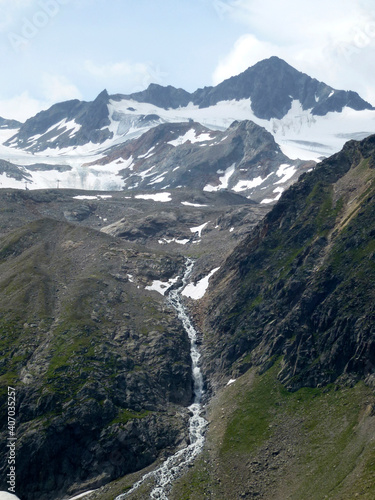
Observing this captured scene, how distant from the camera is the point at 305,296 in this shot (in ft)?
348

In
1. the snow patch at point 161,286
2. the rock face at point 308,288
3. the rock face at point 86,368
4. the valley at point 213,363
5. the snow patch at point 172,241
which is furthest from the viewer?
the snow patch at point 172,241

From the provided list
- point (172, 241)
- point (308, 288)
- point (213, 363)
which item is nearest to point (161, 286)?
point (213, 363)

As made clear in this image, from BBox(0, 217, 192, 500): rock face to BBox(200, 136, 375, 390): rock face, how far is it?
525 inches

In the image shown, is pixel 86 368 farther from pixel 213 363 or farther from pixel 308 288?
pixel 308 288

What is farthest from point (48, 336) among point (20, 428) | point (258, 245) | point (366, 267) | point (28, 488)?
point (366, 267)

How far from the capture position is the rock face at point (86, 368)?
8800 centimetres

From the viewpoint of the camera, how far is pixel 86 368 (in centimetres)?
10206

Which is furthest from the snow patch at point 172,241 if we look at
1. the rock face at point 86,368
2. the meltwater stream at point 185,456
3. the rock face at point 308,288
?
the meltwater stream at point 185,456

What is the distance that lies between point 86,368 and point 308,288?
45659mm

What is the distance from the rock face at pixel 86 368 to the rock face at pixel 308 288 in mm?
13328

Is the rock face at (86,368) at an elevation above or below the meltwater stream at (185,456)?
above

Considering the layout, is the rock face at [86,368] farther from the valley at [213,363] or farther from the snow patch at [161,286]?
the snow patch at [161,286]

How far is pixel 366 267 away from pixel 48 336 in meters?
63.8

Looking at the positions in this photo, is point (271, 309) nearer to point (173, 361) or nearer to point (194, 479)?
point (173, 361)
